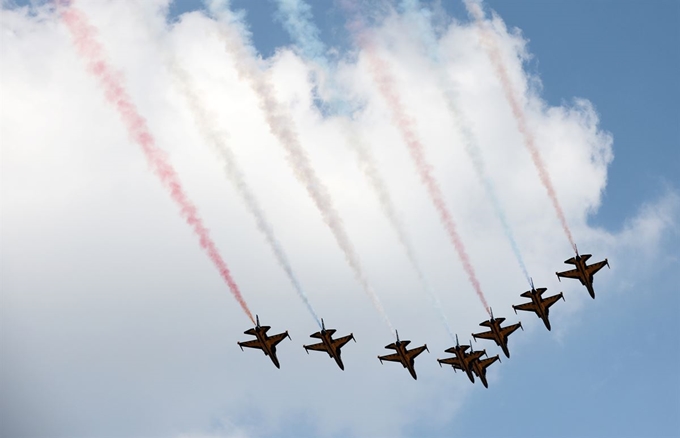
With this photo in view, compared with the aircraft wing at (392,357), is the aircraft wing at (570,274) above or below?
above

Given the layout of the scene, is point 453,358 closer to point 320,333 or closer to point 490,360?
point 490,360

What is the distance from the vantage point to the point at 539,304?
7806cm

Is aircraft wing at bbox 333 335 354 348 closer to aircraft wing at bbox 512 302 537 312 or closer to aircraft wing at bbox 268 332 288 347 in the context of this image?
→ aircraft wing at bbox 268 332 288 347

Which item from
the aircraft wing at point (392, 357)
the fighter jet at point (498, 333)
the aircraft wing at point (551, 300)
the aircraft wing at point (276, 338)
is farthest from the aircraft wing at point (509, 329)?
the aircraft wing at point (276, 338)

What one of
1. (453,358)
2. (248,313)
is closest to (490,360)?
(453,358)

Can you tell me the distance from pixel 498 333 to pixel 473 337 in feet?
7.54

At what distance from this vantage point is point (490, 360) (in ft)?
275

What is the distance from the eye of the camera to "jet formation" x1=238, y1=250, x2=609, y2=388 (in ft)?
239

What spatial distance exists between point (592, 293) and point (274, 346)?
27655mm

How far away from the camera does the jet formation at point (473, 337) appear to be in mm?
72750

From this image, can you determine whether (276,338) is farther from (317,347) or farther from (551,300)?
(551,300)

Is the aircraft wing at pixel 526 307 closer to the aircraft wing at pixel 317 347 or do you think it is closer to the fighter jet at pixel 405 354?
the fighter jet at pixel 405 354

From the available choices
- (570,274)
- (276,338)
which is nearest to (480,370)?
→ (570,274)

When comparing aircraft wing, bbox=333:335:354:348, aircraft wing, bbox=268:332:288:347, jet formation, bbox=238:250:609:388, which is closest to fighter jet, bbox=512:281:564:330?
jet formation, bbox=238:250:609:388
